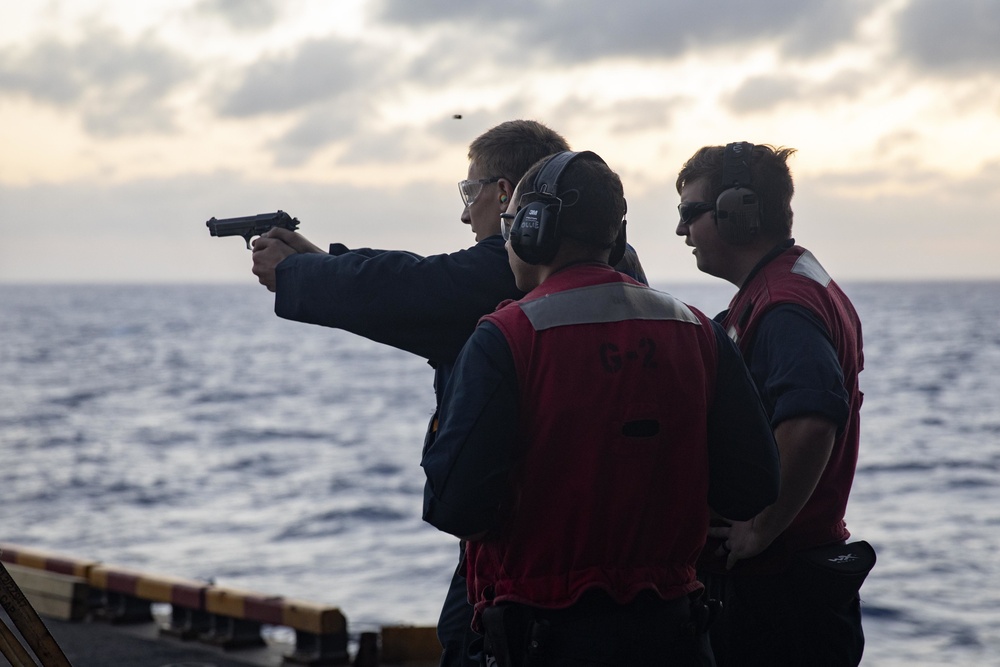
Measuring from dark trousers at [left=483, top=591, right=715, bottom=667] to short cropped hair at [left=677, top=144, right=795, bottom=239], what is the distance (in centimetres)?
143

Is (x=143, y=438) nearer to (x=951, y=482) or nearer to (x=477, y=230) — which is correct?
(x=951, y=482)

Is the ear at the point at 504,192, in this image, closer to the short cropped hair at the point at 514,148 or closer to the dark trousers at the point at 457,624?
the short cropped hair at the point at 514,148

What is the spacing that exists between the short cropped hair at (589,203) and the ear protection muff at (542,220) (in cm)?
2

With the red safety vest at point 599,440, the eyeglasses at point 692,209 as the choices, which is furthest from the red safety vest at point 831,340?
the red safety vest at point 599,440

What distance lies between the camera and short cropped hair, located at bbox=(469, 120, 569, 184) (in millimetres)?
3113

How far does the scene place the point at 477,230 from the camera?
3.16 metres

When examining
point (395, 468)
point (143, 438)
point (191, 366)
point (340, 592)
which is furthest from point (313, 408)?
point (340, 592)

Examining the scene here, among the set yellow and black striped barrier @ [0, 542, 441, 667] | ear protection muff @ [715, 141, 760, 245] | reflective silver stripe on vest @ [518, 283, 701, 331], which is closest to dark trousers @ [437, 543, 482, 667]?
reflective silver stripe on vest @ [518, 283, 701, 331]

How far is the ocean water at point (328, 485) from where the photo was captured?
15.9 m

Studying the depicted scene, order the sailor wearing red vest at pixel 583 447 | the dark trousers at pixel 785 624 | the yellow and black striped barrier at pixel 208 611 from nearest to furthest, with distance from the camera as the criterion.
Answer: the sailor wearing red vest at pixel 583 447, the dark trousers at pixel 785 624, the yellow and black striped barrier at pixel 208 611

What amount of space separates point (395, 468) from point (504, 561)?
86.2ft

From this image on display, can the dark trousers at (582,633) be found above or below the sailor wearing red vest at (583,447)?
below

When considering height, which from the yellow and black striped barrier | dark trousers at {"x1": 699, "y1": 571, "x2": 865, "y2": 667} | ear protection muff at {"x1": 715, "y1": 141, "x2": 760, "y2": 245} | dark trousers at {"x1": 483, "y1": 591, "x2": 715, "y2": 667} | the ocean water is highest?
ear protection muff at {"x1": 715, "y1": 141, "x2": 760, "y2": 245}

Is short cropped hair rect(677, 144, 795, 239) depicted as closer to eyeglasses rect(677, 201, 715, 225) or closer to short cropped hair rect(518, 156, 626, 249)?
eyeglasses rect(677, 201, 715, 225)
